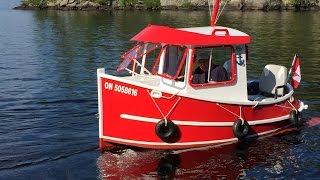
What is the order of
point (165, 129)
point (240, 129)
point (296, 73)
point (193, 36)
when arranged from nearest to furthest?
point (165, 129)
point (193, 36)
point (240, 129)
point (296, 73)

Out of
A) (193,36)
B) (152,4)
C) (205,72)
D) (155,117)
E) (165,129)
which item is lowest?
(165,129)

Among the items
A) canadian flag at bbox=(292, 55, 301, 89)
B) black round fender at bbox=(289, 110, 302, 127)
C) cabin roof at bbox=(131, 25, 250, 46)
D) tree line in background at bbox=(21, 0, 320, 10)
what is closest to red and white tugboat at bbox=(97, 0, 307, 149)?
cabin roof at bbox=(131, 25, 250, 46)

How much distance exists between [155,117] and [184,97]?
0.94 meters

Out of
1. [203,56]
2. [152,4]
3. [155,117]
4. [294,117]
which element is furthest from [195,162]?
[152,4]

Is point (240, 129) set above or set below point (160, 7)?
below

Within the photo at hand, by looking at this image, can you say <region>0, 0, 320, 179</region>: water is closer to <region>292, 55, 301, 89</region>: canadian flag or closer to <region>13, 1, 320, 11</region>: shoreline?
<region>292, 55, 301, 89</region>: canadian flag

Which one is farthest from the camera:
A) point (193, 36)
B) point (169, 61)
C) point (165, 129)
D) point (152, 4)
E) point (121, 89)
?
point (152, 4)

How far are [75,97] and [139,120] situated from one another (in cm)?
822

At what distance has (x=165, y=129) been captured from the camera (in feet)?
42.0

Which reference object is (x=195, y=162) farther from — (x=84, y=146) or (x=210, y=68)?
(x=84, y=146)

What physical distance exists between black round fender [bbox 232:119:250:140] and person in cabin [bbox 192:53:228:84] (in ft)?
4.26

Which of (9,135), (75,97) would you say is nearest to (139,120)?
(9,135)

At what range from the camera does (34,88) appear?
22.3 m

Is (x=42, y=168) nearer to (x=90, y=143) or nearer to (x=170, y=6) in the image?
(x=90, y=143)
